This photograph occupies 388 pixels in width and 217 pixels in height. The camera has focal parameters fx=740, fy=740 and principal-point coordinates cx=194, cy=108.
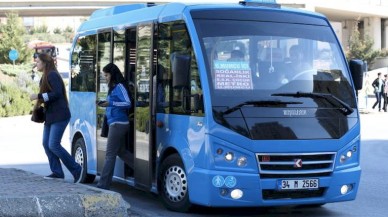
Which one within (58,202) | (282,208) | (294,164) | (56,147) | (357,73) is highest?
(357,73)

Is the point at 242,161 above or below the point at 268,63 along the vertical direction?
below

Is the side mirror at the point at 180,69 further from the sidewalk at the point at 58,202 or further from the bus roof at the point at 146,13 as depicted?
the sidewalk at the point at 58,202

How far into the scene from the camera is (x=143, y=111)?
938 centimetres

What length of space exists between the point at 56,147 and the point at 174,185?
2.20 meters

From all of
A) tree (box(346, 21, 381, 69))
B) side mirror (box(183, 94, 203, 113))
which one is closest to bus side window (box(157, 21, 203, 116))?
side mirror (box(183, 94, 203, 113))

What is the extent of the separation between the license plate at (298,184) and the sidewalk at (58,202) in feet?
5.74

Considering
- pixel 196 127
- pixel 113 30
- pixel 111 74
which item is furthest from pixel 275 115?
pixel 113 30

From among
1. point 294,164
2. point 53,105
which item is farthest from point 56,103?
point 294,164

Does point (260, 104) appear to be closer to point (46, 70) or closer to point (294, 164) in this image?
point (294, 164)

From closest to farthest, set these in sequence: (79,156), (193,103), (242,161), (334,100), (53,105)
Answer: (242,161), (193,103), (334,100), (53,105), (79,156)

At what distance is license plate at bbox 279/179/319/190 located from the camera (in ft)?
26.5

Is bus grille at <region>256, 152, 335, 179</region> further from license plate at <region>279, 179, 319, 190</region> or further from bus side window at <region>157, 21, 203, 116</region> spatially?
bus side window at <region>157, 21, 203, 116</region>

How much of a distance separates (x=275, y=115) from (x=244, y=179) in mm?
813

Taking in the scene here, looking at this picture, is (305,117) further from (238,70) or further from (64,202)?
(64,202)
